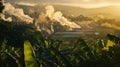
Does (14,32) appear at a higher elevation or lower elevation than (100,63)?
lower

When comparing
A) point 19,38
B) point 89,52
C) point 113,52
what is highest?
point 113,52

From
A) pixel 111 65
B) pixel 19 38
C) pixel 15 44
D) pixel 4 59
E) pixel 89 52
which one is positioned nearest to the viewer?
pixel 111 65

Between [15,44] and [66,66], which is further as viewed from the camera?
[15,44]

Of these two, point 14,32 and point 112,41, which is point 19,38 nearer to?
point 14,32

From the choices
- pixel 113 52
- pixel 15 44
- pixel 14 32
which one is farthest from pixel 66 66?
pixel 14 32

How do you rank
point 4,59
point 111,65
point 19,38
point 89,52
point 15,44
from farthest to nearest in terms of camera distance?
1. point 19,38
2. point 15,44
3. point 89,52
4. point 4,59
5. point 111,65

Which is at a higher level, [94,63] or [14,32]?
[94,63]

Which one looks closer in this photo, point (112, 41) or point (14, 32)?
point (112, 41)

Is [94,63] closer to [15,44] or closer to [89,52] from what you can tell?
[89,52]

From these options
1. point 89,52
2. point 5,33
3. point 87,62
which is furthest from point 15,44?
point 87,62
